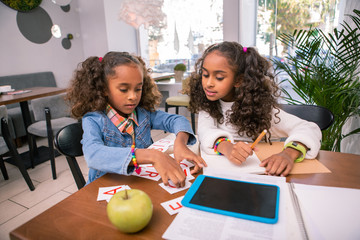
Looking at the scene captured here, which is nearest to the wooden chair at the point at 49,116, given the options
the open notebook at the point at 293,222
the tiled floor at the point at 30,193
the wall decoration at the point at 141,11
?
the tiled floor at the point at 30,193

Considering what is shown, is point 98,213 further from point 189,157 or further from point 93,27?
point 93,27

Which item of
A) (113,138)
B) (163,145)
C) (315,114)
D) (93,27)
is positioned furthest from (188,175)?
(93,27)

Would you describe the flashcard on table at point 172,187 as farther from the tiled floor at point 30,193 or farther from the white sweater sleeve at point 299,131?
the tiled floor at point 30,193

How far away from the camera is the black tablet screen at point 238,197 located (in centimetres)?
54

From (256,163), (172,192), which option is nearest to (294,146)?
(256,163)

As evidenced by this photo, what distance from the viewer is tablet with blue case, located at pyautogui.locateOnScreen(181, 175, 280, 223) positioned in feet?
1.74

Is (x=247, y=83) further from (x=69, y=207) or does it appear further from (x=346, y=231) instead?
(x=69, y=207)

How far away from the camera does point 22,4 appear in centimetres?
382

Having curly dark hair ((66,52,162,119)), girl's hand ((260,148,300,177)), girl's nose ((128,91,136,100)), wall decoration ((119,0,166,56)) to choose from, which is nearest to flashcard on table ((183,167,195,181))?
girl's hand ((260,148,300,177))

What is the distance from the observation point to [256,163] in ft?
2.73

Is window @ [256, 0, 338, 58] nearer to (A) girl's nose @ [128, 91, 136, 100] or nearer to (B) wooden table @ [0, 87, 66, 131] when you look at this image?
(A) girl's nose @ [128, 91, 136, 100]

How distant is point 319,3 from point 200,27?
191 cm

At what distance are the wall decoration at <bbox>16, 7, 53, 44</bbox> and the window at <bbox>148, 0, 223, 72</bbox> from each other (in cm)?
195

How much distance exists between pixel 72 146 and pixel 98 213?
0.48m
